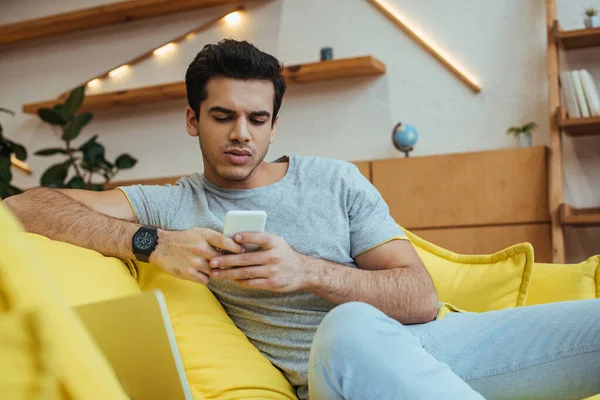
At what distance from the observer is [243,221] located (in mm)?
1254

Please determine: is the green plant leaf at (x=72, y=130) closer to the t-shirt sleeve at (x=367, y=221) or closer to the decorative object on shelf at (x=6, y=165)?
the decorative object on shelf at (x=6, y=165)

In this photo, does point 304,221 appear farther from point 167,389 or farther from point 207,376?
point 167,389

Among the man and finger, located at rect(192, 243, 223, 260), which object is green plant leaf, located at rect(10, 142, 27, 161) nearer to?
the man

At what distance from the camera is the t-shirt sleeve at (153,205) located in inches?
65.4

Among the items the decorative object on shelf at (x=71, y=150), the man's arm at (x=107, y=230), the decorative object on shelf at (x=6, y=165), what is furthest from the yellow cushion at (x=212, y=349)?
the decorative object on shelf at (x=71, y=150)

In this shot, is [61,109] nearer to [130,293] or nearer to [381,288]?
[130,293]

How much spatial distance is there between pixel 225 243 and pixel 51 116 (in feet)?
10.4

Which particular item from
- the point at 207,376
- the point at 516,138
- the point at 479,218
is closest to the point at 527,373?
the point at 207,376

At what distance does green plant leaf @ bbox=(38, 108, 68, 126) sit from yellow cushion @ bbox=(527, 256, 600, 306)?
3.04 metres

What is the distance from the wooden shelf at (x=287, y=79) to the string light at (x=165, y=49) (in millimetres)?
310

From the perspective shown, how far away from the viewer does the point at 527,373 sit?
130 cm

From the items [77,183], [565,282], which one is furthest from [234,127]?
[77,183]

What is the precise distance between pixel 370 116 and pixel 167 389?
128 inches

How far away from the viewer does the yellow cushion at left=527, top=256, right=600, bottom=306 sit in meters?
1.88
